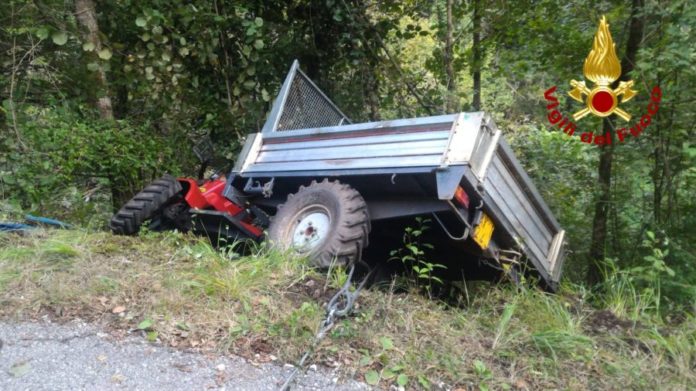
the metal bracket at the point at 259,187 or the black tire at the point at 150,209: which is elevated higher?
the metal bracket at the point at 259,187

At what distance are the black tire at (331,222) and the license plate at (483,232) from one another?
0.79m

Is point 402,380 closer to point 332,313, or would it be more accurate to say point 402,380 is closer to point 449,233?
point 332,313

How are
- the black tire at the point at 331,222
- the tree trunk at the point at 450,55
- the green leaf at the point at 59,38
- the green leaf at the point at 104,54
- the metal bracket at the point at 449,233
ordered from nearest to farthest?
1. the metal bracket at the point at 449,233
2. the black tire at the point at 331,222
3. the green leaf at the point at 59,38
4. the green leaf at the point at 104,54
5. the tree trunk at the point at 450,55

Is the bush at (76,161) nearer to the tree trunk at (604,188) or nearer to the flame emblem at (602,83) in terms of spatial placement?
the flame emblem at (602,83)

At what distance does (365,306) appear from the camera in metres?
3.51

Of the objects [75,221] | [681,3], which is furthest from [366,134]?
[75,221]

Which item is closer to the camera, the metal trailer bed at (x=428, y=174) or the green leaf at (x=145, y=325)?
the green leaf at (x=145, y=325)

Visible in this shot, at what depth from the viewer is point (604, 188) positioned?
18.9 feet

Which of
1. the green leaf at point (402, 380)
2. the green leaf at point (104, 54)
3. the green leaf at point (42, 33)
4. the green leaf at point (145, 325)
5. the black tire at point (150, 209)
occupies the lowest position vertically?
the green leaf at point (145, 325)

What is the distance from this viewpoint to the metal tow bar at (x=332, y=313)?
9.07ft

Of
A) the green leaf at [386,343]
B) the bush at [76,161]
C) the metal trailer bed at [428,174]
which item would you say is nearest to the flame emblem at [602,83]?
the metal trailer bed at [428,174]

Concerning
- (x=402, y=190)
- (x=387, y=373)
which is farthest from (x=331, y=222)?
(x=387, y=373)

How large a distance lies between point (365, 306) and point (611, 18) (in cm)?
388

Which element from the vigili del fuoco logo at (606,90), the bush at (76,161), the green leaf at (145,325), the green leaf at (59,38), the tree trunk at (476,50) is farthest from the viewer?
the tree trunk at (476,50)
